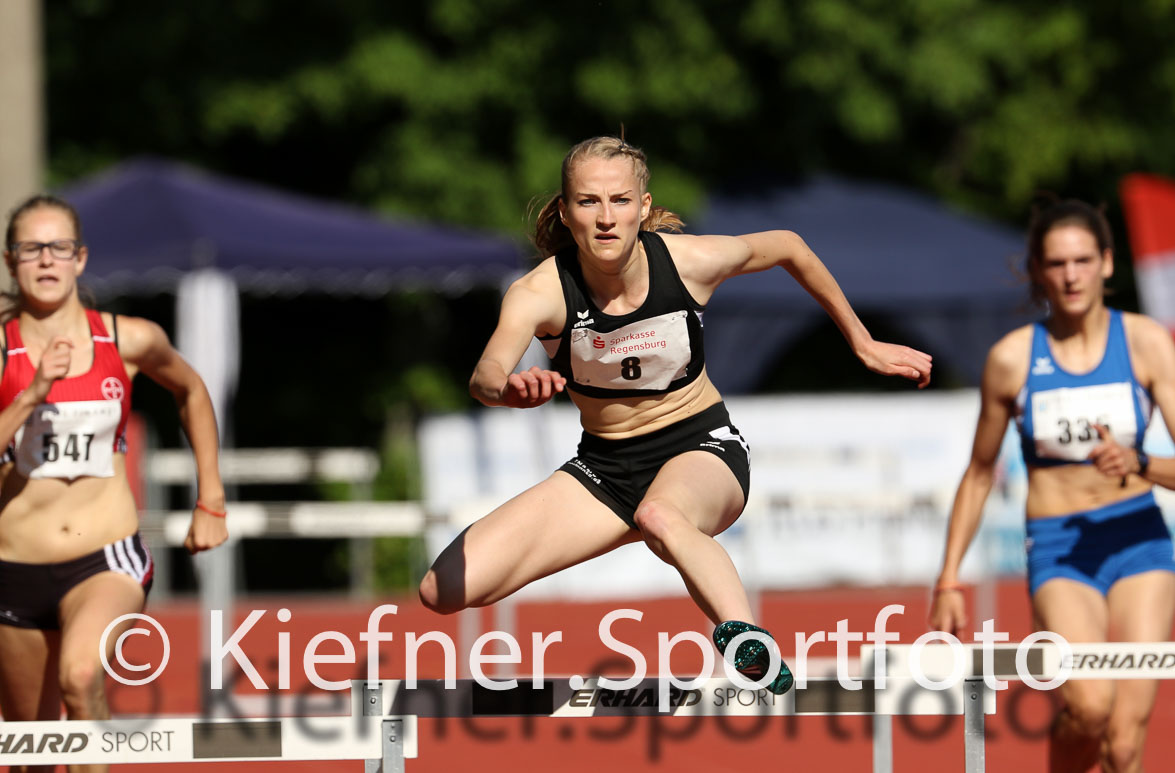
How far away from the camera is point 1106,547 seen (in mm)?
5203

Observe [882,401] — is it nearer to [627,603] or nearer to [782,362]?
[627,603]

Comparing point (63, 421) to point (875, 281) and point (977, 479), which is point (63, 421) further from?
point (875, 281)

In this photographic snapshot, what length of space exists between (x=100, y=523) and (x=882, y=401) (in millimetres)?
9613

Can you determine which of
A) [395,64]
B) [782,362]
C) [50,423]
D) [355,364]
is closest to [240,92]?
[395,64]

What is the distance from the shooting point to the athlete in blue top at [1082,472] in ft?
16.8

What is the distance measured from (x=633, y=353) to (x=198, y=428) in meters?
1.55

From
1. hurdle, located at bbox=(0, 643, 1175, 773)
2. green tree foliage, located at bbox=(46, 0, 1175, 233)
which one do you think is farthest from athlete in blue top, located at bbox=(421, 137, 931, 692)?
green tree foliage, located at bbox=(46, 0, 1175, 233)

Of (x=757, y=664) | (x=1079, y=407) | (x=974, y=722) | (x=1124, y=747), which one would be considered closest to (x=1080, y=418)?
(x=1079, y=407)

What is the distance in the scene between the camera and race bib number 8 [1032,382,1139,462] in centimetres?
521

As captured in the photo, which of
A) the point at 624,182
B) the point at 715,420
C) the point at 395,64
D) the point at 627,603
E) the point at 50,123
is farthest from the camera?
the point at 50,123

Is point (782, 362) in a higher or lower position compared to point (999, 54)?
lower

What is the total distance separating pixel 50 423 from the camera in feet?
16.0

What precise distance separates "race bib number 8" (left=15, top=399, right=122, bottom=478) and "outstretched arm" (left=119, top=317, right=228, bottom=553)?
0.86ft

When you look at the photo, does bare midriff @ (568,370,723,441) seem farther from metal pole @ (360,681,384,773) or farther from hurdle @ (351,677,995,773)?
metal pole @ (360,681,384,773)
